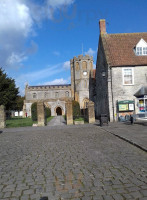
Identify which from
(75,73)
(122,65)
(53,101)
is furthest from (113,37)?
(75,73)

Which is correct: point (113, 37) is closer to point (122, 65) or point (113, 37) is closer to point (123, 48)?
point (123, 48)

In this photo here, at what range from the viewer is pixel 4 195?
13.1ft

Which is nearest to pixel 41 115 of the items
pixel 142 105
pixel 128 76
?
pixel 128 76

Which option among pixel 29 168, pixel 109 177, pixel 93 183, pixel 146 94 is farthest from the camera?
pixel 146 94

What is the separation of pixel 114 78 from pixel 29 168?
17139 millimetres

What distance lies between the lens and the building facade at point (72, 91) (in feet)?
184

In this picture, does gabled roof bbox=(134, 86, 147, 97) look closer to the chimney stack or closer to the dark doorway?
the chimney stack

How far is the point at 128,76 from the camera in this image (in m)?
21.4

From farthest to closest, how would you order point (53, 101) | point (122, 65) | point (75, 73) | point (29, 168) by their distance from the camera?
point (75, 73)
point (53, 101)
point (122, 65)
point (29, 168)

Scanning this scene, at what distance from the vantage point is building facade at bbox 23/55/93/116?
56.2 metres

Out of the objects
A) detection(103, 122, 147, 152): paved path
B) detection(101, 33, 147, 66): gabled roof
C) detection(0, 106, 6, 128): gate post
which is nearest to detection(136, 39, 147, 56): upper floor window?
detection(101, 33, 147, 66): gabled roof

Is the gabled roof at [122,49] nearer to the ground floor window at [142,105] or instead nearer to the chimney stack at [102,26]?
the chimney stack at [102,26]

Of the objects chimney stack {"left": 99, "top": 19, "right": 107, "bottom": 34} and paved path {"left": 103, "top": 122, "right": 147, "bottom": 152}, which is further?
chimney stack {"left": 99, "top": 19, "right": 107, "bottom": 34}

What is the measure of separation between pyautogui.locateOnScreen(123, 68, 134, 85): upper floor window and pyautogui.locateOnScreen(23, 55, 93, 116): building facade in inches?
1329
